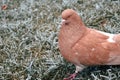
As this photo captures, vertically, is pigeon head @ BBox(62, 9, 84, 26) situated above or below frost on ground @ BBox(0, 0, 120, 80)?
above

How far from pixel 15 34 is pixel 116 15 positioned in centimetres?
149

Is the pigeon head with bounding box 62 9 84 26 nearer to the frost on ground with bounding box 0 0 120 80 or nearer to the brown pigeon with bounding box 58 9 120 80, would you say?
the brown pigeon with bounding box 58 9 120 80

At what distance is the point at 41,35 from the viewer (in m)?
4.31

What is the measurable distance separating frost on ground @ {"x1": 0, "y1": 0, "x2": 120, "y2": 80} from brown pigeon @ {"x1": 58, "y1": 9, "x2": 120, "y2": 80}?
334mm

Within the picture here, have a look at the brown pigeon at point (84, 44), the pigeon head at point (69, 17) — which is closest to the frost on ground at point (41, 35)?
the brown pigeon at point (84, 44)

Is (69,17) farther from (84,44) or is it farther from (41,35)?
(41,35)

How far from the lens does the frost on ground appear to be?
3.68 m

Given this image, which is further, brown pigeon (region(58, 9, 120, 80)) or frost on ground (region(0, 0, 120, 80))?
frost on ground (region(0, 0, 120, 80))

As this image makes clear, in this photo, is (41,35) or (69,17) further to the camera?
(41,35)

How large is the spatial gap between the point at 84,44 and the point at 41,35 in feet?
4.37

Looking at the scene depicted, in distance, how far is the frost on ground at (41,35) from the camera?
368cm

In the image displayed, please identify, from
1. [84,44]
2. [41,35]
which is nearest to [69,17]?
[84,44]

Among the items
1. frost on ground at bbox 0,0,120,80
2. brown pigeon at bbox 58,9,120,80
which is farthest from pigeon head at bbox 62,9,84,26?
frost on ground at bbox 0,0,120,80

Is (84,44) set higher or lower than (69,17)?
lower
